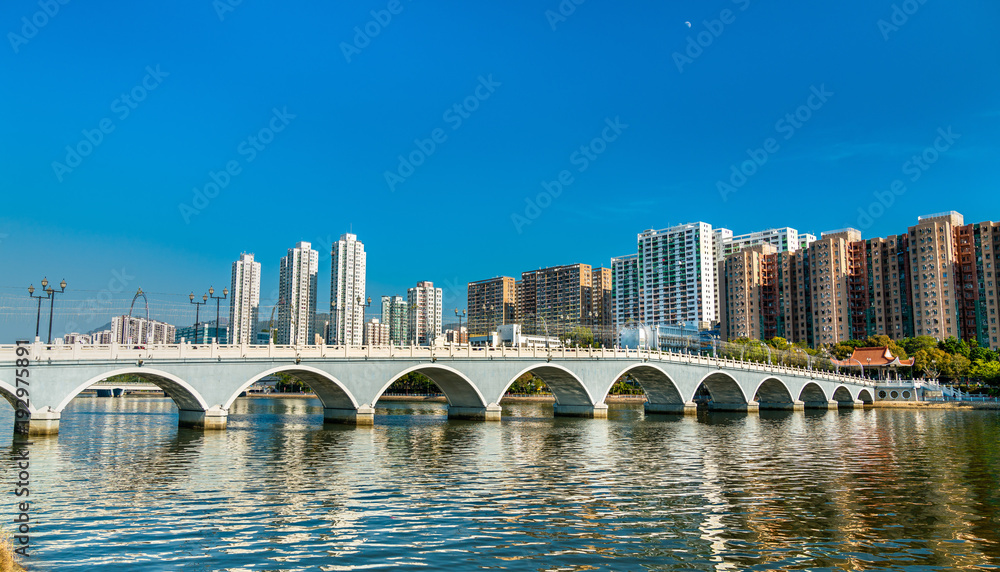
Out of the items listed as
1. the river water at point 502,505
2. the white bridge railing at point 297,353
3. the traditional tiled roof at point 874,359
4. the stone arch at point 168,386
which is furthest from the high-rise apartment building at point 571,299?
the river water at point 502,505

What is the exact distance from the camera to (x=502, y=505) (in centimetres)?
2117

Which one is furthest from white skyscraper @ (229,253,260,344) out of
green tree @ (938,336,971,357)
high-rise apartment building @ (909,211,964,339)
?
high-rise apartment building @ (909,211,964,339)

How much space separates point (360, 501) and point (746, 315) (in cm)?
14225

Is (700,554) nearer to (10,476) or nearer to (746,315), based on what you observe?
(10,476)

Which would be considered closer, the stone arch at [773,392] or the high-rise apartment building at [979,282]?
the stone arch at [773,392]

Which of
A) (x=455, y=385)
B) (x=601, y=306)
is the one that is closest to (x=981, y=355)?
(x=455, y=385)

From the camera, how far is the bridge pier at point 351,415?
5081cm

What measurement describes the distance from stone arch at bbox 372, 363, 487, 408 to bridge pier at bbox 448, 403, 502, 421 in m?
0.33

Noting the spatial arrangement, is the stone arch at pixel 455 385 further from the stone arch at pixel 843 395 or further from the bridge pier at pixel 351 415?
Result: the stone arch at pixel 843 395

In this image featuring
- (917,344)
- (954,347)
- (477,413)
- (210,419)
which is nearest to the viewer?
(210,419)

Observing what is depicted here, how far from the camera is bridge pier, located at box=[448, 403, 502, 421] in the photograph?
190ft

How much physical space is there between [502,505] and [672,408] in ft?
189

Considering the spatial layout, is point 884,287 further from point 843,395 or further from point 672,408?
point 672,408

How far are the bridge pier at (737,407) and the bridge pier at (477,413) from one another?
3508 centimetres
